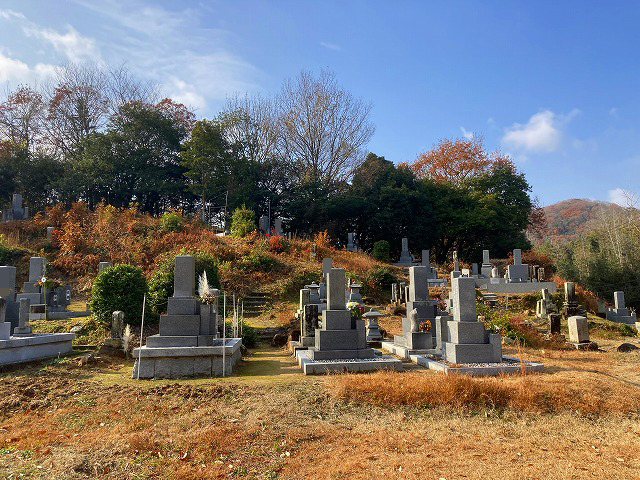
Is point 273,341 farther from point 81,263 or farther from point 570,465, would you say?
point 81,263

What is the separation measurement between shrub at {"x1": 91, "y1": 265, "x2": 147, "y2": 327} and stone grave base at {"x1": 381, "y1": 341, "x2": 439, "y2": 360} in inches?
271

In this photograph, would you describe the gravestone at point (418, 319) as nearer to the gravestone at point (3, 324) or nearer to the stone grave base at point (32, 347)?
the stone grave base at point (32, 347)

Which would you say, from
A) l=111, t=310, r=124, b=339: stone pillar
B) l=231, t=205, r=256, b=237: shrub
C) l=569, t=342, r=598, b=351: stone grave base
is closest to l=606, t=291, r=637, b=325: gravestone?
l=569, t=342, r=598, b=351: stone grave base

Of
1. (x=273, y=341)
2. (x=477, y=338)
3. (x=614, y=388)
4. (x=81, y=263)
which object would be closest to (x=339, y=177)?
(x=81, y=263)

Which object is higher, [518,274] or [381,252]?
[381,252]

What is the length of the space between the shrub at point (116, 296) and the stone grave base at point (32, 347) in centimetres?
158

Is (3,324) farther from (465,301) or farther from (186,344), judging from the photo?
(465,301)

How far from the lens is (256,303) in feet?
61.4

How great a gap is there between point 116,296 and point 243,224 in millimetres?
16020

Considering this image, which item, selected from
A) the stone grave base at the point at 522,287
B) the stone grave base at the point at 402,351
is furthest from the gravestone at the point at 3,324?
the stone grave base at the point at 522,287

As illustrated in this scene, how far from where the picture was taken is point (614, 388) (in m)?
6.84

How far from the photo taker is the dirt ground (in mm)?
4121

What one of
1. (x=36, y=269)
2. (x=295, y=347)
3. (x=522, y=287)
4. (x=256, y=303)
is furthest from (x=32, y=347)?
(x=522, y=287)

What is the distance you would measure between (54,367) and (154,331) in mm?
3509
